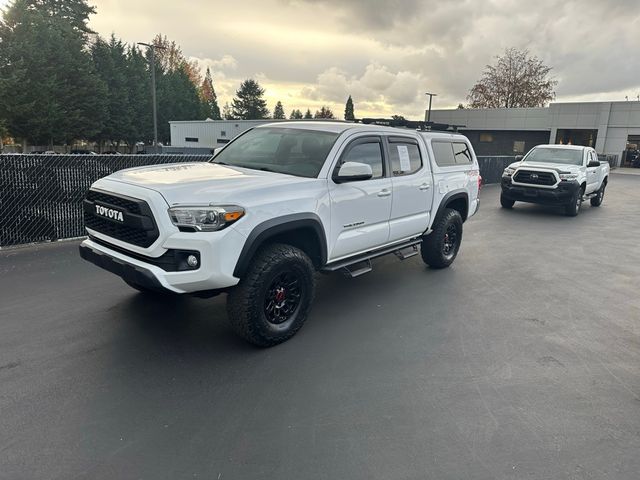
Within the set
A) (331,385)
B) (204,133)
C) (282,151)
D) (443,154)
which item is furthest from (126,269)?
(204,133)

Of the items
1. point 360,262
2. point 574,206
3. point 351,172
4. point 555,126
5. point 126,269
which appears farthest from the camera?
point 555,126

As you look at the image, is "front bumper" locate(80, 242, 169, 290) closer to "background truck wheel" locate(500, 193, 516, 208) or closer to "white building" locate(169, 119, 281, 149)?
"background truck wheel" locate(500, 193, 516, 208)

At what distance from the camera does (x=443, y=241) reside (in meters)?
6.38

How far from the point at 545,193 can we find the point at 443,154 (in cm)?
719

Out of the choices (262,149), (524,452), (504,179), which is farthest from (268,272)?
(504,179)

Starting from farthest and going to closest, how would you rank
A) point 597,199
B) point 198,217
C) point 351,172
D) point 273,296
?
point 597,199
point 351,172
point 273,296
point 198,217

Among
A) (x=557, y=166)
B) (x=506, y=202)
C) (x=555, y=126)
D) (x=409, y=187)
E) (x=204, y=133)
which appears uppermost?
(x=555, y=126)

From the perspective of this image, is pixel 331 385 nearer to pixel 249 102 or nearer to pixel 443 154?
pixel 443 154

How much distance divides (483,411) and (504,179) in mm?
11107

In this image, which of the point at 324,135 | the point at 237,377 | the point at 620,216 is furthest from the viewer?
the point at 620,216

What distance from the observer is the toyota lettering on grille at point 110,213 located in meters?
3.52

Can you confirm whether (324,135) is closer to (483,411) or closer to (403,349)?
(403,349)

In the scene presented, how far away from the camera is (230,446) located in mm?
2627

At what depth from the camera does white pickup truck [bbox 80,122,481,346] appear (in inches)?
129
